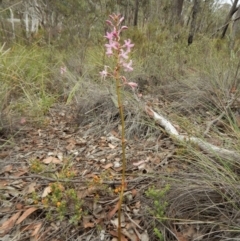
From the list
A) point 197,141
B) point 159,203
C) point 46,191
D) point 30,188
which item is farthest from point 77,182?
point 197,141

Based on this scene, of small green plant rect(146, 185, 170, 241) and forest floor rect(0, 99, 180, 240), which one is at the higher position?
small green plant rect(146, 185, 170, 241)

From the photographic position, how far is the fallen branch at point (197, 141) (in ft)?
4.78

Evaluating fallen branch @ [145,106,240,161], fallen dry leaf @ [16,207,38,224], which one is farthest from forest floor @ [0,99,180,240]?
fallen branch @ [145,106,240,161]

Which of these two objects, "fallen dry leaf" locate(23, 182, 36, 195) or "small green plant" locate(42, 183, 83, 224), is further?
"fallen dry leaf" locate(23, 182, 36, 195)

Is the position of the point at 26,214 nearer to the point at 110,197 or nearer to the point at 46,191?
the point at 46,191

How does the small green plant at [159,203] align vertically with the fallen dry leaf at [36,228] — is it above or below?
above

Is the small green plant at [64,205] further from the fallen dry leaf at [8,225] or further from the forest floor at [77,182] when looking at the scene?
the fallen dry leaf at [8,225]

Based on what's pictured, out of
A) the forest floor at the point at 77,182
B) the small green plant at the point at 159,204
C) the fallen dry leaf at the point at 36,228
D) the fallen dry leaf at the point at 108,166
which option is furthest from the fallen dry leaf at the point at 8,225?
the small green plant at the point at 159,204

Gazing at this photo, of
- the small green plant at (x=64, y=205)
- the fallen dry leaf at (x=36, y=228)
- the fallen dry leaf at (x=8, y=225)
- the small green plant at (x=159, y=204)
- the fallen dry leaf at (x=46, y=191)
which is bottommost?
the fallen dry leaf at (x=8, y=225)

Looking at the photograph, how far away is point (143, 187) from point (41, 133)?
1375 millimetres

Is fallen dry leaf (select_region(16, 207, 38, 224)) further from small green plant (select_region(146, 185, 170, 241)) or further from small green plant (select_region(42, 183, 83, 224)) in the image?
small green plant (select_region(146, 185, 170, 241))

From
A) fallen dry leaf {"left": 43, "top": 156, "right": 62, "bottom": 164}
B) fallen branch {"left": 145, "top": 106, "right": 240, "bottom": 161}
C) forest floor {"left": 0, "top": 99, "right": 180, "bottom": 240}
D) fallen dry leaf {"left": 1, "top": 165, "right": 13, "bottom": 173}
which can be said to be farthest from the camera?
fallen dry leaf {"left": 43, "top": 156, "right": 62, "bottom": 164}

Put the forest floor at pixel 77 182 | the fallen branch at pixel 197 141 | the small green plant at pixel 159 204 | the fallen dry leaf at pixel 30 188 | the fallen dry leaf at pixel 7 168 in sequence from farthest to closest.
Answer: the fallen dry leaf at pixel 7 168, the fallen dry leaf at pixel 30 188, the fallen branch at pixel 197 141, the forest floor at pixel 77 182, the small green plant at pixel 159 204

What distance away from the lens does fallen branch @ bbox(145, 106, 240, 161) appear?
146 cm
